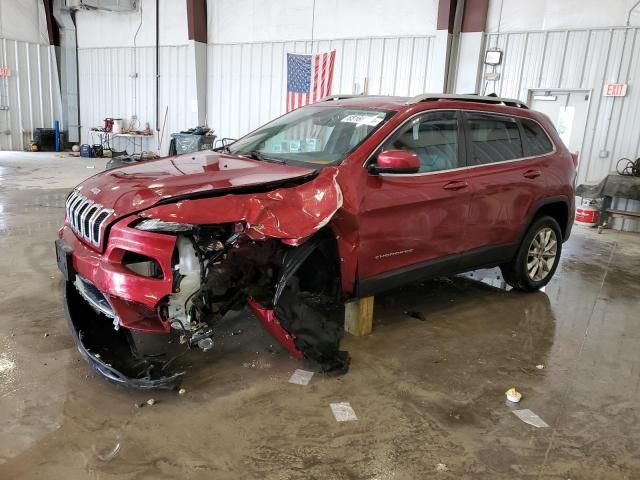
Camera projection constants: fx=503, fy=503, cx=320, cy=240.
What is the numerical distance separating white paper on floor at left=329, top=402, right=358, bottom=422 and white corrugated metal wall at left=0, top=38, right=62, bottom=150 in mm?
16053

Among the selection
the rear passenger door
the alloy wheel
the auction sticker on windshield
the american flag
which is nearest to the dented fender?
the auction sticker on windshield

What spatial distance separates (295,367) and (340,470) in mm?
962

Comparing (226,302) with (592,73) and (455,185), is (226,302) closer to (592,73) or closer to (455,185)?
(455,185)

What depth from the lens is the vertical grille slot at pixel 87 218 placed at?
2689 mm

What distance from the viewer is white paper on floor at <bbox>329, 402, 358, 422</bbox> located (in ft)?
8.84

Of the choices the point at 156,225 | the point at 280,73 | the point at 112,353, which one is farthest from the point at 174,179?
the point at 280,73

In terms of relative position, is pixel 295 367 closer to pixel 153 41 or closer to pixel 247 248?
pixel 247 248

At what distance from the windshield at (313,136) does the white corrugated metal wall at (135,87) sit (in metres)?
9.76

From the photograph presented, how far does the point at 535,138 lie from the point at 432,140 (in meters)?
1.36

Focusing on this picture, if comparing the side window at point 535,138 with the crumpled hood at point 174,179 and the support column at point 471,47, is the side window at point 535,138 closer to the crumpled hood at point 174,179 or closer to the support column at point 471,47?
the crumpled hood at point 174,179

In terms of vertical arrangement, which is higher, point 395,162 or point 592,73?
point 592,73

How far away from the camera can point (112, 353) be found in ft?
9.73

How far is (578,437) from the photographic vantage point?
265 cm

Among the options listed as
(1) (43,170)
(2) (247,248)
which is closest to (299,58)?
(1) (43,170)
